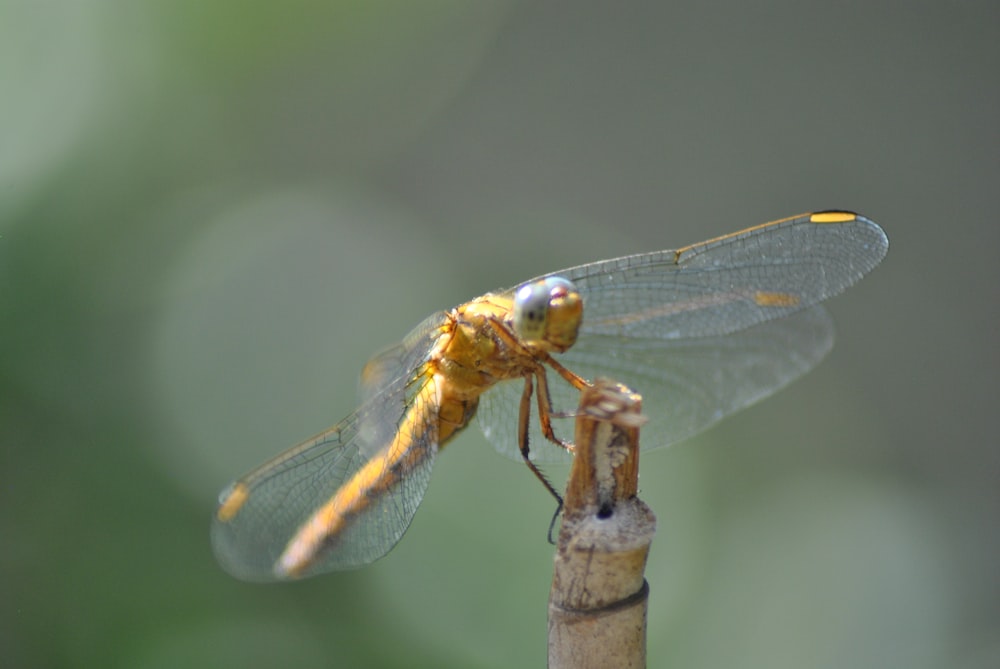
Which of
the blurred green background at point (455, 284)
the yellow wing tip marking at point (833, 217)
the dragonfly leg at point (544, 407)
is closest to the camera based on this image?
the yellow wing tip marking at point (833, 217)

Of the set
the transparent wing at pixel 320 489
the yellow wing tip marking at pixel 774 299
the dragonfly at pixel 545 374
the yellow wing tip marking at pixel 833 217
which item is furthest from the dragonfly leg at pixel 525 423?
the yellow wing tip marking at pixel 833 217

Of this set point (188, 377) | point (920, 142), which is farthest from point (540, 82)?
point (188, 377)

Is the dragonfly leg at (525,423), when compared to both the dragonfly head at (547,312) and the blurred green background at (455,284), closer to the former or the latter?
the dragonfly head at (547,312)

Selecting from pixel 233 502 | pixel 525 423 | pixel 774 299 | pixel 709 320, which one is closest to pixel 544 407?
pixel 525 423

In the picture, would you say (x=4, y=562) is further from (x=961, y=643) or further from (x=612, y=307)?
(x=961, y=643)

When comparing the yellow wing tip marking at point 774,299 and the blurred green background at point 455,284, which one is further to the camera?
the blurred green background at point 455,284

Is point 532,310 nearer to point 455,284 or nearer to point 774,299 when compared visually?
point 774,299

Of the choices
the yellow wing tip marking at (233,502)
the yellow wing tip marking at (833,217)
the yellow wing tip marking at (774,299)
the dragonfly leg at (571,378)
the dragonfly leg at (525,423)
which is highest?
the yellow wing tip marking at (833,217)
